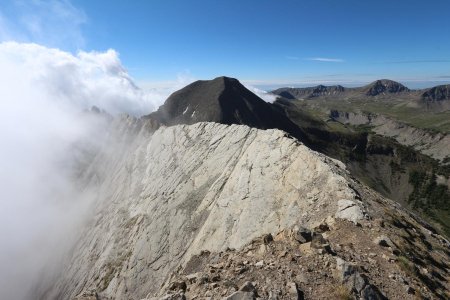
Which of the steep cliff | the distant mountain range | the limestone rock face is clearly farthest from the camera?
the limestone rock face

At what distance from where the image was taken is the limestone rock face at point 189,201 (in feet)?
147

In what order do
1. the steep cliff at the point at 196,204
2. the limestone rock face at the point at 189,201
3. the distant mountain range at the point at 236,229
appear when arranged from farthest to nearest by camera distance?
1. the limestone rock face at the point at 189,201
2. the steep cliff at the point at 196,204
3. the distant mountain range at the point at 236,229

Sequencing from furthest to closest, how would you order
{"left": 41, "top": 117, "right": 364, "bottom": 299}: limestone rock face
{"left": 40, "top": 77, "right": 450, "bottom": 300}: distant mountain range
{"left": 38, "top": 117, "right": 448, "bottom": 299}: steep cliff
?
{"left": 41, "top": 117, "right": 364, "bottom": 299}: limestone rock face → {"left": 38, "top": 117, "right": 448, "bottom": 299}: steep cliff → {"left": 40, "top": 77, "right": 450, "bottom": 300}: distant mountain range

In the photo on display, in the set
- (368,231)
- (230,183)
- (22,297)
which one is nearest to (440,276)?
(368,231)

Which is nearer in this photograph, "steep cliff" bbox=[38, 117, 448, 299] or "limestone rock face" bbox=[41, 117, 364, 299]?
"steep cliff" bbox=[38, 117, 448, 299]

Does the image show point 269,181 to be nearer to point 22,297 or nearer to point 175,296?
point 175,296

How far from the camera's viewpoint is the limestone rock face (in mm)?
44781

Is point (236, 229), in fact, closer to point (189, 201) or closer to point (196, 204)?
point (196, 204)

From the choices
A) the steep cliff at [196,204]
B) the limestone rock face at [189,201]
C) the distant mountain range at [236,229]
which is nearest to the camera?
the distant mountain range at [236,229]

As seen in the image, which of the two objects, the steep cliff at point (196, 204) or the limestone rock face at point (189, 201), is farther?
the limestone rock face at point (189, 201)

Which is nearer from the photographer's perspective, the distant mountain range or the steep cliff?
the distant mountain range

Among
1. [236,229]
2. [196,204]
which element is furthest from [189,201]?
[236,229]

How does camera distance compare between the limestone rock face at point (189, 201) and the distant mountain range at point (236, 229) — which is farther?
the limestone rock face at point (189, 201)

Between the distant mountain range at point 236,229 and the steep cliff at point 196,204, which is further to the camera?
the steep cliff at point 196,204
